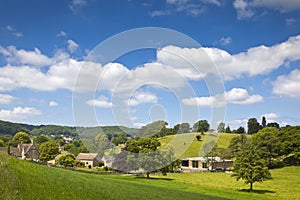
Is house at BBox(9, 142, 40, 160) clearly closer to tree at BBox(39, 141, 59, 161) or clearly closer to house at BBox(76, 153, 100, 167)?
tree at BBox(39, 141, 59, 161)

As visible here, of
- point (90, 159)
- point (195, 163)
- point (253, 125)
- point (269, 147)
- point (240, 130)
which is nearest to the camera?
point (269, 147)

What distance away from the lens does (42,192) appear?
12.6 metres

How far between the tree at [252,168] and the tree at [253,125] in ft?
472

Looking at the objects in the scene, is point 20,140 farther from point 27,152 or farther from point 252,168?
point 252,168

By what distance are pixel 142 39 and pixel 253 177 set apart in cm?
2674

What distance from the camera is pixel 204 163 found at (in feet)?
328

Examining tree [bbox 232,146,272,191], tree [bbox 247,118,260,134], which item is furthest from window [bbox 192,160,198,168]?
tree [bbox 247,118,260,134]

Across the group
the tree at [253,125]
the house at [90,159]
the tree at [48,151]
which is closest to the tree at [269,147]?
the house at [90,159]

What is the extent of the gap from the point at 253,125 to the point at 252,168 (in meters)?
147

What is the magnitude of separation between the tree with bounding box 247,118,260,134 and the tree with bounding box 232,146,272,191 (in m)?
144

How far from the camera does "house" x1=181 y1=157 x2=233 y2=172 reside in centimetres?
9569

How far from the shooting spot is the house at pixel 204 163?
9569 centimetres

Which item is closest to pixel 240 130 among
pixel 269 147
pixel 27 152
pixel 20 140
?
pixel 269 147

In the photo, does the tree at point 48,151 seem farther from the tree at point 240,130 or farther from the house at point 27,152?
the tree at point 240,130
